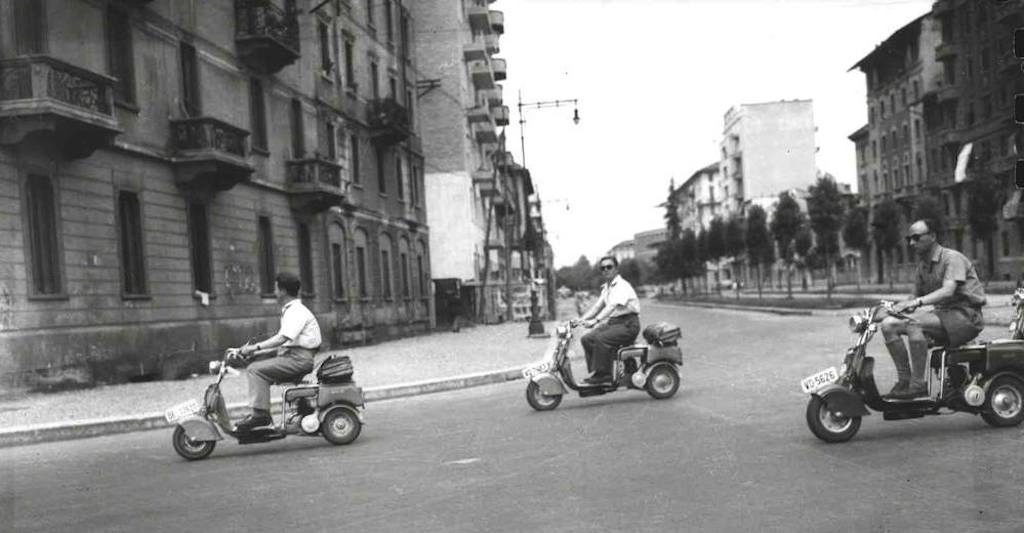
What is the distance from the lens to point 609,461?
7871mm

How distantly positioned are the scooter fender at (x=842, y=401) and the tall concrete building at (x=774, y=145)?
341ft

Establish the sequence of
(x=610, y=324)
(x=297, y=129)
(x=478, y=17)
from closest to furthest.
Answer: (x=610, y=324) → (x=297, y=129) → (x=478, y=17)

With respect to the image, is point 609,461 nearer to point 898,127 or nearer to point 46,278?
point 46,278

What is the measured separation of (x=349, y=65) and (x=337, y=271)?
24.5 feet

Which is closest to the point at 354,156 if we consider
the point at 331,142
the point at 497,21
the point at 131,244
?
the point at 331,142

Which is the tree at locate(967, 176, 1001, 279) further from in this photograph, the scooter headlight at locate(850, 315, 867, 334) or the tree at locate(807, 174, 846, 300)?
the scooter headlight at locate(850, 315, 867, 334)

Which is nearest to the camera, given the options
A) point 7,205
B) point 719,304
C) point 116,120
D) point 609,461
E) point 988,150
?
point 609,461

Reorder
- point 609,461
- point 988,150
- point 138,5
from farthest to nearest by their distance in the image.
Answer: point 988,150 < point 138,5 < point 609,461

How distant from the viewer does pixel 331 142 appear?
3225 cm

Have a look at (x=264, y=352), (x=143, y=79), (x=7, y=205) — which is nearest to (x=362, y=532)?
(x=264, y=352)

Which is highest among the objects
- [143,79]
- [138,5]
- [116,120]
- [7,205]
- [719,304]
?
[138,5]

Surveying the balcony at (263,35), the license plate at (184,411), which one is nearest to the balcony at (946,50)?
the balcony at (263,35)

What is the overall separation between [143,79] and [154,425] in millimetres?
9421

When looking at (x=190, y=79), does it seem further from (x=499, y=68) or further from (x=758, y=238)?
(x=758, y=238)
